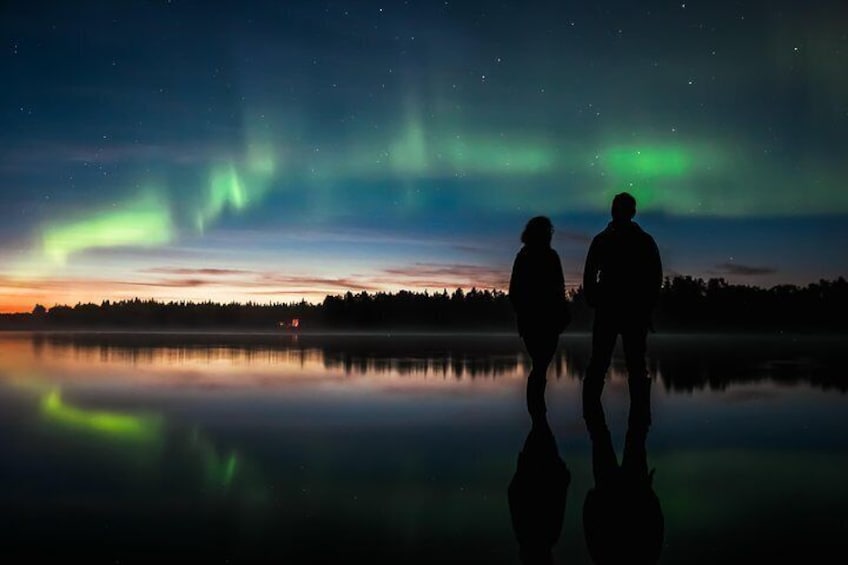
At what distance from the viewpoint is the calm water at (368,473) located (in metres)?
3.51

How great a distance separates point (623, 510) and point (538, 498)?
55 centimetres

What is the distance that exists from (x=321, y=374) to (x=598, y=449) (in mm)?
9564

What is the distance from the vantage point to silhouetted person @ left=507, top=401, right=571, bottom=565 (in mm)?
3492

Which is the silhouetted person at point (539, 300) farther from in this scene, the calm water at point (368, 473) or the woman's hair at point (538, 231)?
the calm water at point (368, 473)

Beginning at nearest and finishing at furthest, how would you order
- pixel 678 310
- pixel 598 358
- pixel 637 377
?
pixel 637 377
pixel 598 358
pixel 678 310

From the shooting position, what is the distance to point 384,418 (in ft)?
27.3

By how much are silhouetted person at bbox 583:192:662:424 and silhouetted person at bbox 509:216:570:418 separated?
396 millimetres

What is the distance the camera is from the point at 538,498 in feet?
14.6

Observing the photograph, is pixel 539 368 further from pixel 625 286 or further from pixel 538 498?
pixel 538 498

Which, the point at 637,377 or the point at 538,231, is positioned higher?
the point at 538,231

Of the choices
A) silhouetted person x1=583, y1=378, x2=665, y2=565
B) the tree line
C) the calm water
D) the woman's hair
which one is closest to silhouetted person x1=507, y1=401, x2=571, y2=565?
the calm water

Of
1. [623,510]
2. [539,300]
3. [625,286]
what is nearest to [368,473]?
[623,510]

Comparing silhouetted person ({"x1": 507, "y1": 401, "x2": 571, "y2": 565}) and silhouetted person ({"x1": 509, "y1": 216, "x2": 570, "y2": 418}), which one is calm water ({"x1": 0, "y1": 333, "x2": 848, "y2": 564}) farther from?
silhouetted person ({"x1": 509, "y1": 216, "x2": 570, "y2": 418})

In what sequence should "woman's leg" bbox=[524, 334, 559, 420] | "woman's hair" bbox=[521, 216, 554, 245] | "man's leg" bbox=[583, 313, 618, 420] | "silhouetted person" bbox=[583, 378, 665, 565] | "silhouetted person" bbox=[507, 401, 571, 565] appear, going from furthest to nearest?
"woman's hair" bbox=[521, 216, 554, 245], "woman's leg" bbox=[524, 334, 559, 420], "man's leg" bbox=[583, 313, 618, 420], "silhouetted person" bbox=[507, 401, 571, 565], "silhouetted person" bbox=[583, 378, 665, 565]
